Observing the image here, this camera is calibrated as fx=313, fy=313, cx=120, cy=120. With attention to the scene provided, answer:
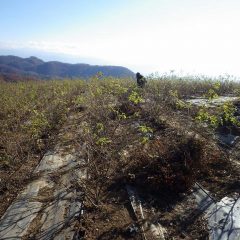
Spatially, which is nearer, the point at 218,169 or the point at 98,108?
the point at 218,169

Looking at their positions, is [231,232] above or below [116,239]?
above

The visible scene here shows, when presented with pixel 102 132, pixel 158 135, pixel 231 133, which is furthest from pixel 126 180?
pixel 231 133

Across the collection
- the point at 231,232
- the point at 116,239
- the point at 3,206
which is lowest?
the point at 3,206

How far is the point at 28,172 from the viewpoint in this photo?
279 inches

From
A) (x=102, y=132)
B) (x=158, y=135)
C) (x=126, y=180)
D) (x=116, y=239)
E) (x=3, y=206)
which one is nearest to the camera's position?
(x=116, y=239)

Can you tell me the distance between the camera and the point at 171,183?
19.3ft

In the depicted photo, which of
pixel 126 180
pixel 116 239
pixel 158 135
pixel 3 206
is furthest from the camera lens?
pixel 158 135

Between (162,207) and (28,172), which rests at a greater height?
(162,207)

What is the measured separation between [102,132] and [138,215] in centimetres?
270

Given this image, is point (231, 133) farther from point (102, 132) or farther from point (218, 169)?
point (102, 132)

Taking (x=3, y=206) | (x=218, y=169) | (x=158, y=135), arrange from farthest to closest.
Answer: (x=158, y=135)
(x=218, y=169)
(x=3, y=206)

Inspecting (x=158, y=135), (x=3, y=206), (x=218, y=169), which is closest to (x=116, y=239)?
(x=3, y=206)

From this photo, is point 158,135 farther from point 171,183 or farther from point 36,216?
point 36,216

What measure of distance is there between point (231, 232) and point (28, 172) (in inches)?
177
